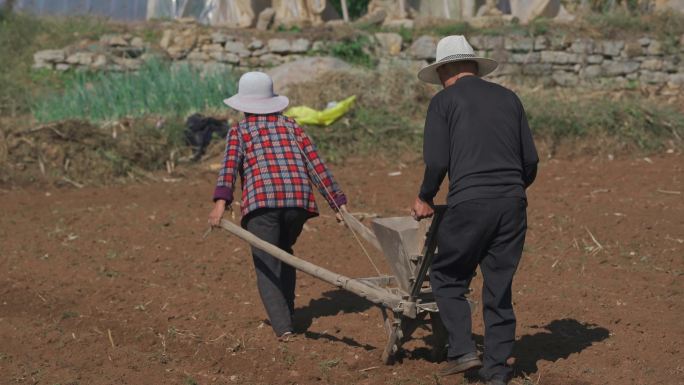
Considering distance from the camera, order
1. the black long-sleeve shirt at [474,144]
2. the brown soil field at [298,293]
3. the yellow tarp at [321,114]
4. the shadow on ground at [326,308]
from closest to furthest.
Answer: the black long-sleeve shirt at [474,144] < the brown soil field at [298,293] < the shadow on ground at [326,308] < the yellow tarp at [321,114]

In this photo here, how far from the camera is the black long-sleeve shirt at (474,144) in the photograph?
4.85 meters

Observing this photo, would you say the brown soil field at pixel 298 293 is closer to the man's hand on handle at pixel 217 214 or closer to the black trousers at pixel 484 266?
the black trousers at pixel 484 266

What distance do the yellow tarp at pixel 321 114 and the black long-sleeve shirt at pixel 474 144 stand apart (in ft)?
23.8

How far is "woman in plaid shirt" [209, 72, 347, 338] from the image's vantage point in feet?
19.3

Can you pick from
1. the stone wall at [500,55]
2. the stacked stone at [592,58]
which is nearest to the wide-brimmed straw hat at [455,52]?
the stone wall at [500,55]

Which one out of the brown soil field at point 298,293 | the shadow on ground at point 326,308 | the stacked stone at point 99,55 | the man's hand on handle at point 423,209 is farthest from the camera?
the stacked stone at point 99,55

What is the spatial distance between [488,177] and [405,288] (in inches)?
29.4

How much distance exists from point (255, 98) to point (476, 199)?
1.77 metres

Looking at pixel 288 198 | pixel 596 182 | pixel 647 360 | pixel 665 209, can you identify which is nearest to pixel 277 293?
pixel 288 198

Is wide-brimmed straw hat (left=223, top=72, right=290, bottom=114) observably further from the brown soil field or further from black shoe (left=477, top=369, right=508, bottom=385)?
black shoe (left=477, top=369, right=508, bottom=385)

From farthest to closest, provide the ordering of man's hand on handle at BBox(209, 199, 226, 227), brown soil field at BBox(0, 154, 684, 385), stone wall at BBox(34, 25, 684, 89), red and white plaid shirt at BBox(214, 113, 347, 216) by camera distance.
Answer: stone wall at BBox(34, 25, 684, 89) < red and white plaid shirt at BBox(214, 113, 347, 216) < man's hand on handle at BBox(209, 199, 226, 227) < brown soil field at BBox(0, 154, 684, 385)

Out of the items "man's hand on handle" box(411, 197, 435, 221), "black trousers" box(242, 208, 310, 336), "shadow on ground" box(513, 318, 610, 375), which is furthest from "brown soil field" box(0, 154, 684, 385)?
"man's hand on handle" box(411, 197, 435, 221)

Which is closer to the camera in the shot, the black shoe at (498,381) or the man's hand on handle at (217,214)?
the black shoe at (498,381)

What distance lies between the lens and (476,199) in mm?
4848
